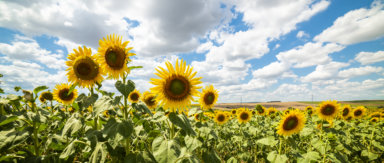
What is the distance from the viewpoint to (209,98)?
399 centimetres

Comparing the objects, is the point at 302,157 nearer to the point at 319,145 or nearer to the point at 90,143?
the point at 319,145

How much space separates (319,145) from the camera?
390 centimetres

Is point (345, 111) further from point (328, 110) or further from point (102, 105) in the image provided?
point (102, 105)

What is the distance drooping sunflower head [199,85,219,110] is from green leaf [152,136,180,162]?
83.2 inches

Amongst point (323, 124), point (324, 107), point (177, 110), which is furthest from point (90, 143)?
point (324, 107)

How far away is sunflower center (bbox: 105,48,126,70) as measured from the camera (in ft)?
8.10

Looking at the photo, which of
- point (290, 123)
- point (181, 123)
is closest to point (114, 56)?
point (181, 123)

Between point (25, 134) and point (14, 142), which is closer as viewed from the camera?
point (14, 142)

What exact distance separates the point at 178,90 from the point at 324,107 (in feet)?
17.9

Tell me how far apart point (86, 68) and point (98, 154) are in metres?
1.54

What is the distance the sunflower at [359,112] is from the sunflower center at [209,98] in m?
8.36

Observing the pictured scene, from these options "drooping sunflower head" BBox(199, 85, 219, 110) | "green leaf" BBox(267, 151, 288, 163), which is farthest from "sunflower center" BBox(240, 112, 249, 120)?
"drooping sunflower head" BBox(199, 85, 219, 110)

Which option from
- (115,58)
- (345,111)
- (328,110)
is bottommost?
(345,111)

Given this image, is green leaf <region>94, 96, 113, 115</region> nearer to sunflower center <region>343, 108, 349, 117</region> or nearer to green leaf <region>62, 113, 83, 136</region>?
green leaf <region>62, 113, 83, 136</region>
